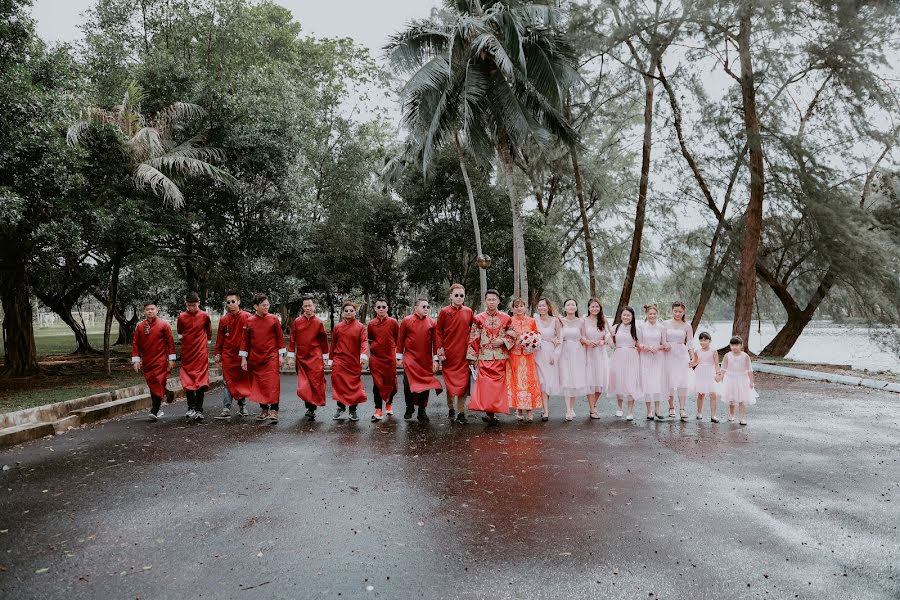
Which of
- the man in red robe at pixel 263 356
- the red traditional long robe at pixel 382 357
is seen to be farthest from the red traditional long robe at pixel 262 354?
the red traditional long robe at pixel 382 357

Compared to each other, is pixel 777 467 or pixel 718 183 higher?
pixel 718 183

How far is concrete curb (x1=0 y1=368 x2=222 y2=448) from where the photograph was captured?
26.1ft

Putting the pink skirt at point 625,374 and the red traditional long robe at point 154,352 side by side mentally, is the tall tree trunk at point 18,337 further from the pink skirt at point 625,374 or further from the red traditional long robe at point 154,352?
the pink skirt at point 625,374

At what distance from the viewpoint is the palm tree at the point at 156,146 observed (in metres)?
14.0

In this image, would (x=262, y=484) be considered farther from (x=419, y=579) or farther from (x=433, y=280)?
(x=433, y=280)

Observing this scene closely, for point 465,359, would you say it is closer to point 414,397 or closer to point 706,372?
point 414,397

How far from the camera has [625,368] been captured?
9.30 metres

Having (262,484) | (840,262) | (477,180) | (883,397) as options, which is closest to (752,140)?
(840,262)

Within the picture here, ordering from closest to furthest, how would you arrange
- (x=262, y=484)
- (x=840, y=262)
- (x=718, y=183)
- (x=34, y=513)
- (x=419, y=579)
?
(x=419, y=579) < (x=34, y=513) < (x=262, y=484) < (x=840, y=262) < (x=718, y=183)

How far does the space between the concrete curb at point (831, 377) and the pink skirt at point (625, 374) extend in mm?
5910

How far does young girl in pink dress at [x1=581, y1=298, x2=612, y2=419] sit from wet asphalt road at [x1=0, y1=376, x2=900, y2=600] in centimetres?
117

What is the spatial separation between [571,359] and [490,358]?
1339 millimetres

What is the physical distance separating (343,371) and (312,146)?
19.3 meters

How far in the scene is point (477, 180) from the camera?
25422mm
